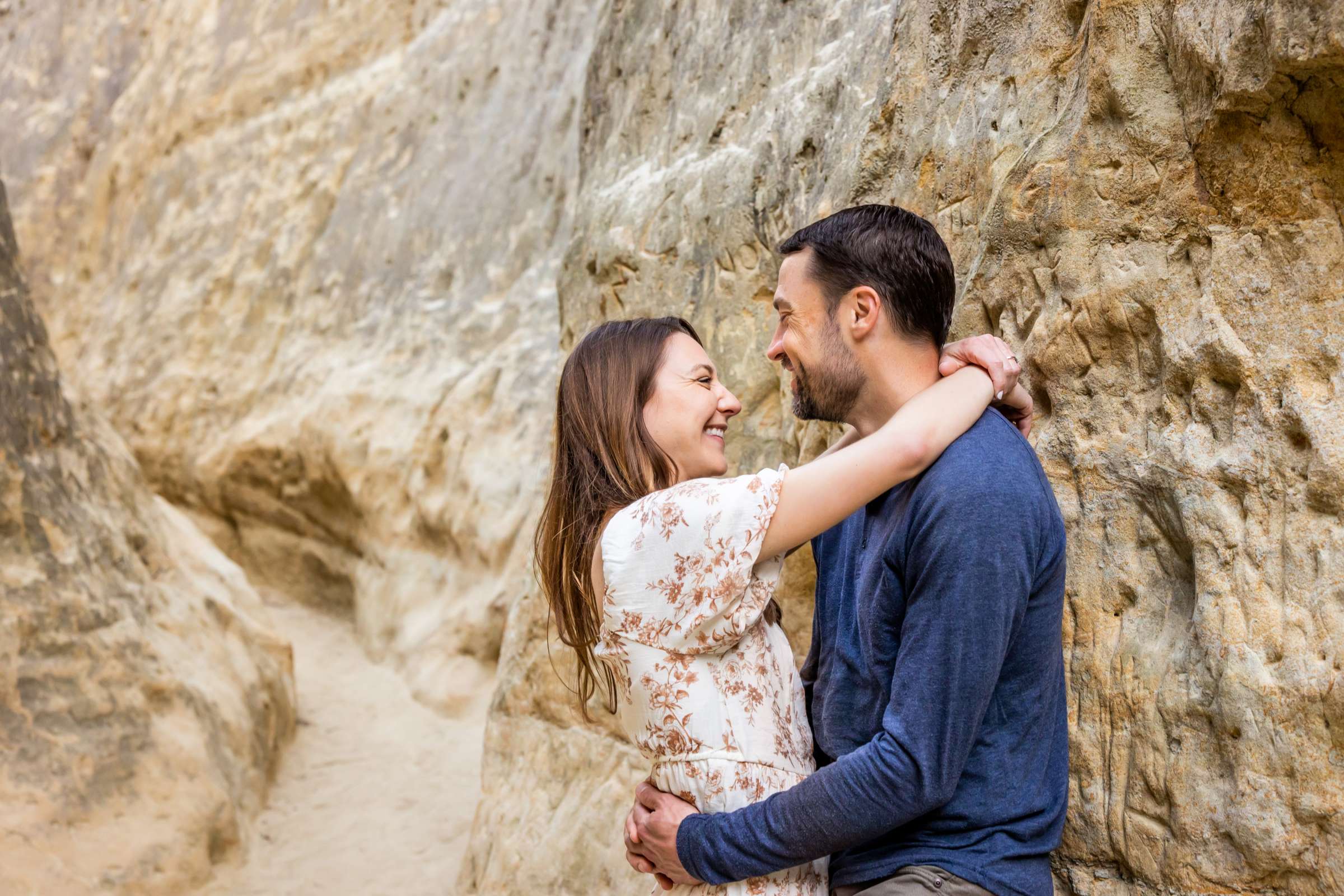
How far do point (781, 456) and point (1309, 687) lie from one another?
1.80 metres

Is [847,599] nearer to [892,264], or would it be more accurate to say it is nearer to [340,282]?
[892,264]

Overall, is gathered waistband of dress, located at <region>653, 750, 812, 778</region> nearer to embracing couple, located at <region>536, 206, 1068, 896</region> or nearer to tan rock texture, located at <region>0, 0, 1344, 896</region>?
embracing couple, located at <region>536, 206, 1068, 896</region>

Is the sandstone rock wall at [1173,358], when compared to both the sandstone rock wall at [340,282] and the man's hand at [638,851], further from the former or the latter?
the sandstone rock wall at [340,282]

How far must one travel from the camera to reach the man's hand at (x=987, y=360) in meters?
2.01

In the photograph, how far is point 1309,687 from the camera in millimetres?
1989

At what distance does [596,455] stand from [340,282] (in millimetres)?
7905

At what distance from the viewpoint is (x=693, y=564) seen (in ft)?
6.27

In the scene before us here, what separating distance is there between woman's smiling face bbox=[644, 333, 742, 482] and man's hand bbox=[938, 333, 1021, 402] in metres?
0.42

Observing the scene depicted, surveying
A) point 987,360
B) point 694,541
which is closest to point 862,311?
point 987,360

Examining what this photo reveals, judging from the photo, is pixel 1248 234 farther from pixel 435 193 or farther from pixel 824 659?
pixel 435 193

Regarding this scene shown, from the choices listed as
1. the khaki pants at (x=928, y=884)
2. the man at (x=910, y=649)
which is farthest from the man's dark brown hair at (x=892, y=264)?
the khaki pants at (x=928, y=884)

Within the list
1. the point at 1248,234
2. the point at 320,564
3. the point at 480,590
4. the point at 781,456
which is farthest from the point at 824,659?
the point at 320,564

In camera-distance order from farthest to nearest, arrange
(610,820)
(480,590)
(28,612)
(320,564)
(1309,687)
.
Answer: (320,564) → (480,590) → (28,612) → (610,820) → (1309,687)

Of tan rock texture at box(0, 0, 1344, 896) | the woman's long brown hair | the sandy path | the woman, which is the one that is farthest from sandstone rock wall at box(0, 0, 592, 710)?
the woman
